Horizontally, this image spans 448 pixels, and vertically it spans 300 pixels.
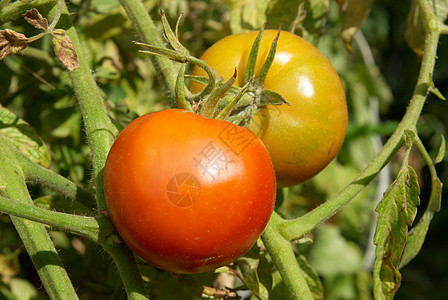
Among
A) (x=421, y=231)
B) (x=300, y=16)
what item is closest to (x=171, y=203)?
(x=421, y=231)

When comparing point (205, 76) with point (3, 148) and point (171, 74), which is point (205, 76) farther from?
point (3, 148)

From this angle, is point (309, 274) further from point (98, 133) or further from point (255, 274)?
point (98, 133)

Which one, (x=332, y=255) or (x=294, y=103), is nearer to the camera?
(x=294, y=103)

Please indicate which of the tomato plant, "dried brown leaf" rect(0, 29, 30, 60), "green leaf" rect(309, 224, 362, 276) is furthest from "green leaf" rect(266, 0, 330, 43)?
"green leaf" rect(309, 224, 362, 276)

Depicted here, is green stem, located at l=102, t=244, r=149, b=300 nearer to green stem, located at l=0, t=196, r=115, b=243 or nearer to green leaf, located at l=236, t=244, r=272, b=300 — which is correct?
green stem, located at l=0, t=196, r=115, b=243

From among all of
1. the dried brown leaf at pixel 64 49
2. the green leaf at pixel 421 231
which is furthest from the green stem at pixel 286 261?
the dried brown leaf at pixel 64 49
